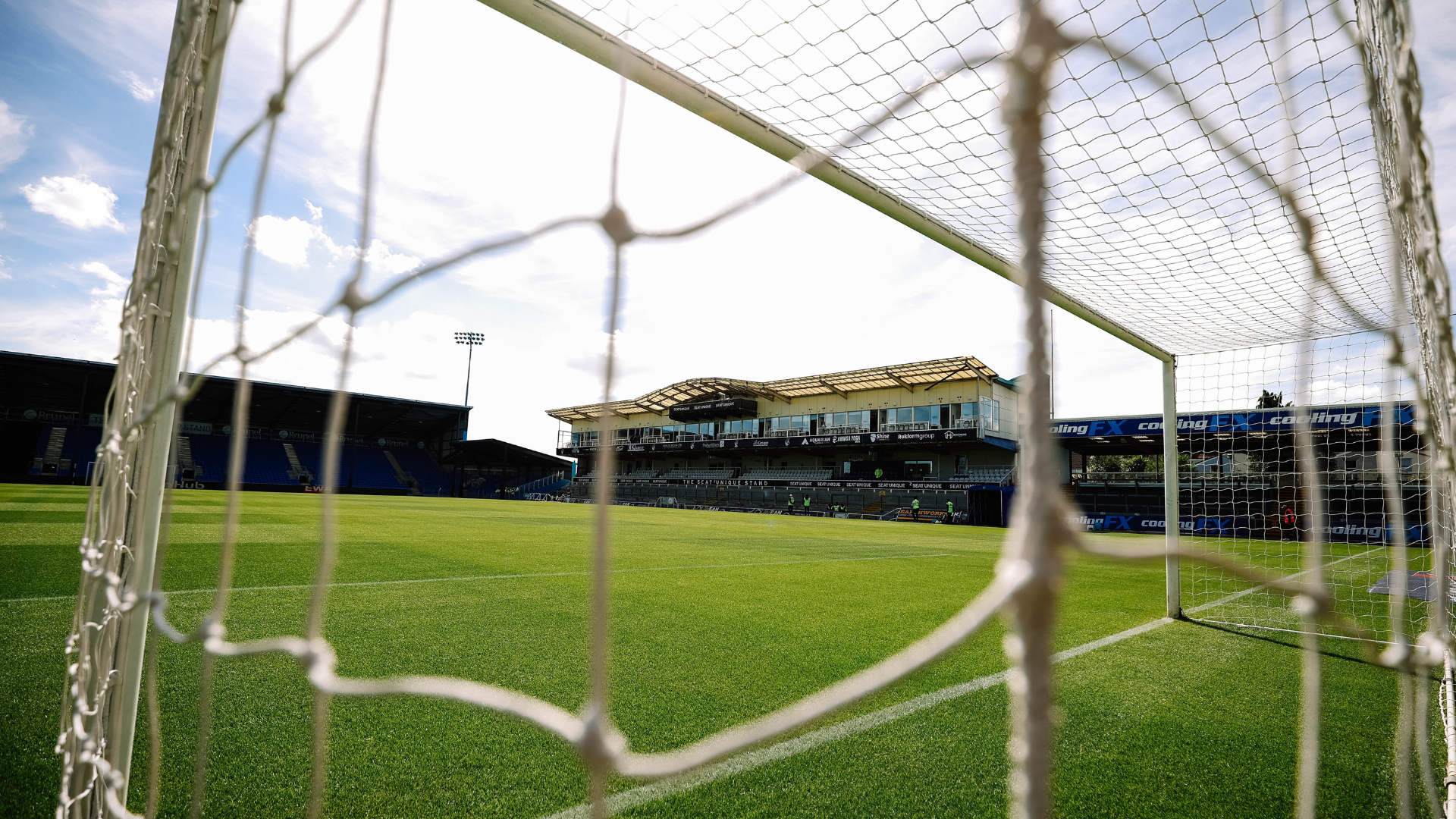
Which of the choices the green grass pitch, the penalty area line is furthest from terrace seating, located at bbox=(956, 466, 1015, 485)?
the penalty area line

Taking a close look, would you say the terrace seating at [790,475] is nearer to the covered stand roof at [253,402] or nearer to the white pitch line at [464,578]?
the covered stand roof at [253,402]

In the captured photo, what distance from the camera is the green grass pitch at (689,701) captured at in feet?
5.02

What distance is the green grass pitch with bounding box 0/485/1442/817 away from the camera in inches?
60.2

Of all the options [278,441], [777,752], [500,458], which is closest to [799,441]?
[500,458]

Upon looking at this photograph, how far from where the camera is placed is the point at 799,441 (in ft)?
92.8

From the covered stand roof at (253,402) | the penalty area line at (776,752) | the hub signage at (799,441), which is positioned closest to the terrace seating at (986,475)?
the hub signage at (799,441)

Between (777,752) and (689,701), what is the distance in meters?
0.41

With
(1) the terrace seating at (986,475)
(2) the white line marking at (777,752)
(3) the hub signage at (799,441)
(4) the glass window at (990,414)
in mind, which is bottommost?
(2) the white line marking at (777,752)

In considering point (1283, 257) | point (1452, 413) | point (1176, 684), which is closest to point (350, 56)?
point (1452, 413)

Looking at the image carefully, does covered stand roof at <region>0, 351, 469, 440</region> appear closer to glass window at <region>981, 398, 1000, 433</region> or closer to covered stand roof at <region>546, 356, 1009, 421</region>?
covered stand roof at <region>546, 356, 1009, 421</region>

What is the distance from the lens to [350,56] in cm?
132

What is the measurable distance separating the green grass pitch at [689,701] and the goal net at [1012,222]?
0.13m

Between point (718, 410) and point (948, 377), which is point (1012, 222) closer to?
point (948, 377)

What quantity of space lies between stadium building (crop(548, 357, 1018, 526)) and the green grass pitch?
17833 millimetres
